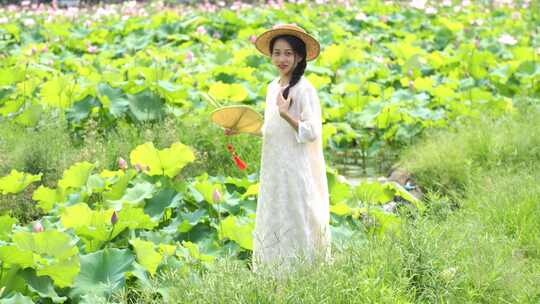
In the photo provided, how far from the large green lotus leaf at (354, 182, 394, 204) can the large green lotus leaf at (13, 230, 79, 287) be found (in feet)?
4.65

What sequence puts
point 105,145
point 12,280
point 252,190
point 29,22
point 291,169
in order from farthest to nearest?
point 29,22
point 105,145
point 252,190
point 12,280
point 291,169

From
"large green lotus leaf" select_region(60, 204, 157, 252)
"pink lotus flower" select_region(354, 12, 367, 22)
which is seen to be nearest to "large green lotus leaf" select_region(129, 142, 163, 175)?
"large green lotus leaf" select_region(60, 204, 157, 252)

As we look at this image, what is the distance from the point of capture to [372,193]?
13.6 feet

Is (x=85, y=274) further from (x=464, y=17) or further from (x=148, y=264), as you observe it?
(x=464, y=17)

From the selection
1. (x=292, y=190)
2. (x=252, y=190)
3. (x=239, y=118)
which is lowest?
(x=252, y=190)

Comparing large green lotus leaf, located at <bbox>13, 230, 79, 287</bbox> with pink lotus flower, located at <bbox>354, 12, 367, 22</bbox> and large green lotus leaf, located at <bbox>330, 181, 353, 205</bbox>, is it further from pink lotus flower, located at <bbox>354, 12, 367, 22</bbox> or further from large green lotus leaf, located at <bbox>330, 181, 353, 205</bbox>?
pink lotus flower, located at <bbox>354, 12, 367, 22</bbox>

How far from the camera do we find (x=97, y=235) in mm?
3637

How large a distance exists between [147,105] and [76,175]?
167cm

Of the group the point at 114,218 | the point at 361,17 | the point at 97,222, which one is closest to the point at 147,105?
the point at 97,222

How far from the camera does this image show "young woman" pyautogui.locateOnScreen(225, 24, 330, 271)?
10.3 ft

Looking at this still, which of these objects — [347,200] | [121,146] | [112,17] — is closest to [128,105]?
[121,146]

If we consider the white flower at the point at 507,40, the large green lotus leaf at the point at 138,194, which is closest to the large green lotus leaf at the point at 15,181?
the large green lotus leaf at the point at 138,194

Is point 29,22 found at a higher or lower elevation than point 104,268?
lower

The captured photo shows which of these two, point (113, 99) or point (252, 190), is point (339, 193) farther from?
point (113, 99)
